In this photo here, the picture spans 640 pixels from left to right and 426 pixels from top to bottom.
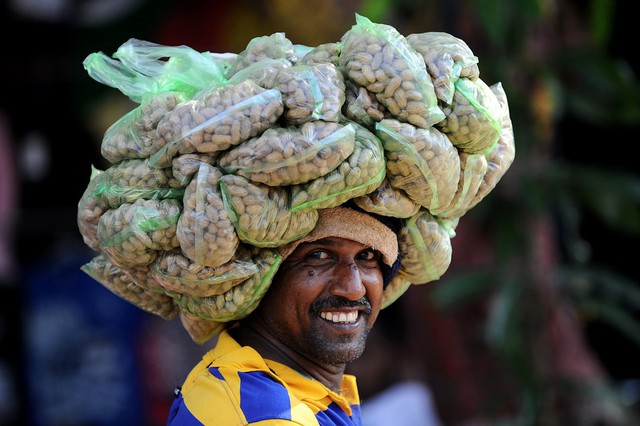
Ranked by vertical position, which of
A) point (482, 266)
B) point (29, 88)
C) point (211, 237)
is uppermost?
point (211, 237)

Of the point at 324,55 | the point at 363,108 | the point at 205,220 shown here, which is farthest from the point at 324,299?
the point at 324,55

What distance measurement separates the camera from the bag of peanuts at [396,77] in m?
2.32

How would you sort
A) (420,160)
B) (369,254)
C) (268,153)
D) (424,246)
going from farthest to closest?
(424,246) → (369,254) → (420,160) → (268,153)

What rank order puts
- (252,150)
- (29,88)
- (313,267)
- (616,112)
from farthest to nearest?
(29,88) < (616,112) < (313,267) < (252,150)

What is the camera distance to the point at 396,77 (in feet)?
7.59

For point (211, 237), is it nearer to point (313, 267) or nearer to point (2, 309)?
point (313, 267)

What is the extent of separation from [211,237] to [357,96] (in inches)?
19.7

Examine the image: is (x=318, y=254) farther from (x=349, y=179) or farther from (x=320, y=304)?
(x=349, y=179)

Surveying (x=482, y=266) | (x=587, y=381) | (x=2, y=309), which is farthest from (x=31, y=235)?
(x=587, y=381)

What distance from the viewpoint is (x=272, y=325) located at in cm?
256

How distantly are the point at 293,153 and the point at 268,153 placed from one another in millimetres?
59

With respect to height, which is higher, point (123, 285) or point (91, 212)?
point (91, 212)

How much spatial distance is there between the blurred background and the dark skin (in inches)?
87.4

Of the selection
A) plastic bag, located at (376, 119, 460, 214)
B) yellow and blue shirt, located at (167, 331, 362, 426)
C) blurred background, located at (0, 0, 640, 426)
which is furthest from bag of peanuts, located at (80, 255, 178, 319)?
blurred background, located at (0, 0, 640, 426)
